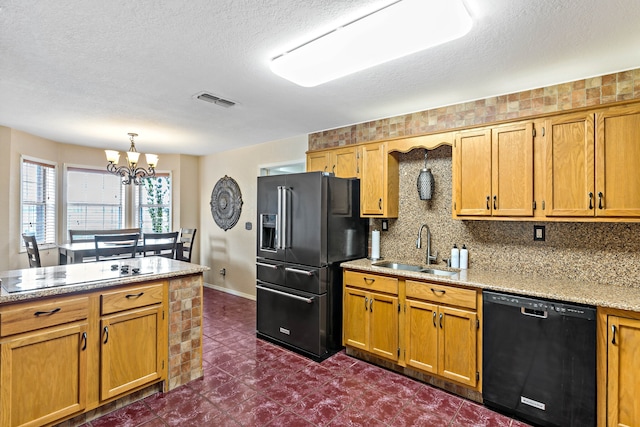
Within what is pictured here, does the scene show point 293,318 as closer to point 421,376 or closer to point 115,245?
point 421,376

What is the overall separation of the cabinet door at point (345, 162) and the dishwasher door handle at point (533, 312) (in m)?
1.98

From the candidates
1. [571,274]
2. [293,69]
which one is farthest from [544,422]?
[293,69]

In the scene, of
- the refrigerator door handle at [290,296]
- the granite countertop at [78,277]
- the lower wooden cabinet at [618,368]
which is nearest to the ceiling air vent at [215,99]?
the granite countertop at [78,277]

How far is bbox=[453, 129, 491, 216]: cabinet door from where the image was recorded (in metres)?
2.66

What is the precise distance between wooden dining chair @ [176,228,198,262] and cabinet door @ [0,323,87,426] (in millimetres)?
2882

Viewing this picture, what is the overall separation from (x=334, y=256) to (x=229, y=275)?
3.00 m

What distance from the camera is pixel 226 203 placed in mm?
5578

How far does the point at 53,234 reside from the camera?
4746mm

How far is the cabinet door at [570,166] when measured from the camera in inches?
88.4

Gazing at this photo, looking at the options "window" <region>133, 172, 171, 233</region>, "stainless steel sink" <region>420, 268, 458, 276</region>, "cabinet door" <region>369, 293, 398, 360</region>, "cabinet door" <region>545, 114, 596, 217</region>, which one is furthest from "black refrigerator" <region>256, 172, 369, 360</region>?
"window" <region>133, 172, 171, 233</region>

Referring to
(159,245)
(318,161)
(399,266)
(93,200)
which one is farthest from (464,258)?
(93,200)

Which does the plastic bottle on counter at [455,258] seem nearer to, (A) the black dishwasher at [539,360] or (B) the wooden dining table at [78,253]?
(A) the black dishwasher at [539,360]

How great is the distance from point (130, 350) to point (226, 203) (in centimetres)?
352

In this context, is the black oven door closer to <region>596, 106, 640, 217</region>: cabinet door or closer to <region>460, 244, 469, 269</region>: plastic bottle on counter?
<region>460, 244, 469, 269</region>: plastic bottle on counter
